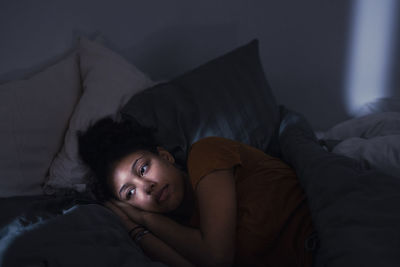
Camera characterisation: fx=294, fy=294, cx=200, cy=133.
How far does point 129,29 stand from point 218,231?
1188 mm

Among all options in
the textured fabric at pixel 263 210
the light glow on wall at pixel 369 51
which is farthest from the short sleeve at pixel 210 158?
the light glow on wall at pixel 369 51

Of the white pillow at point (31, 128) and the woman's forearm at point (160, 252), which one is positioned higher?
the white pillow at point (31, 128)

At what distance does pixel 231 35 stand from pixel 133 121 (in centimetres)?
87

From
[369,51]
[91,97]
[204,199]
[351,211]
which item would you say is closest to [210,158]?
[204,199]

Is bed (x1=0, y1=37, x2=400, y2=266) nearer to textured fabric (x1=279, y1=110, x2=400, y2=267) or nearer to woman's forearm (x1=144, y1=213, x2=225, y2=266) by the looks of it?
textured fabric (x1=279, y1=110, x2=400, y2=267)

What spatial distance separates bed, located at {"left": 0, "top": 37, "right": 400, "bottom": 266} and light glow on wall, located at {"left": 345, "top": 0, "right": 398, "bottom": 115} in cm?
46

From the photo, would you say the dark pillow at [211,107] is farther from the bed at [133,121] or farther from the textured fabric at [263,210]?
the textured fabric at [263,210]

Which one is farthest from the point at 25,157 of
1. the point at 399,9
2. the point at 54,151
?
the point at 399,9

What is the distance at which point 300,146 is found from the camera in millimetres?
1026

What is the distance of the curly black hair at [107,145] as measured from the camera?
100 centimetres

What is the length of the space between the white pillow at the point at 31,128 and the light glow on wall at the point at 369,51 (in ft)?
5.02

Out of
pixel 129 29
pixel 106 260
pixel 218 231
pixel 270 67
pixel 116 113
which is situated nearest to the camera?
pixel 106 260

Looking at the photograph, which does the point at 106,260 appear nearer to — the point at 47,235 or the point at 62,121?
the point at 47,235

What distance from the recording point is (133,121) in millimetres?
1109
